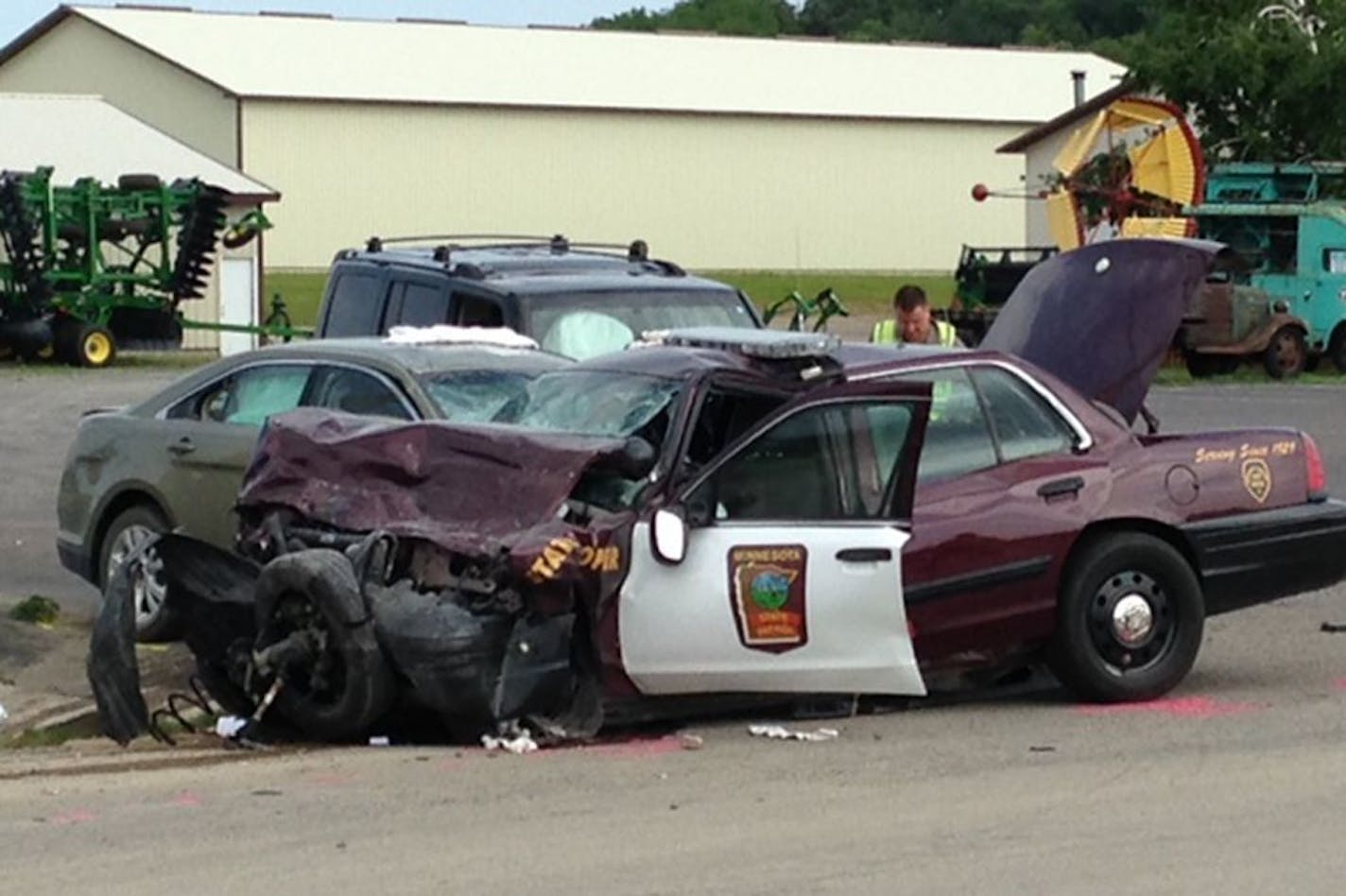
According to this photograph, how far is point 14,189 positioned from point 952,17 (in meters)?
112

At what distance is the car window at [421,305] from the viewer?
14.7m

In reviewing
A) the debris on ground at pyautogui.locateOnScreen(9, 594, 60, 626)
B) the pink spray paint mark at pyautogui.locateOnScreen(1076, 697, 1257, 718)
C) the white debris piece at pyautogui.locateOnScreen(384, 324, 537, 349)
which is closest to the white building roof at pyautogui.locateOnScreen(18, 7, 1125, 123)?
the debris on ground at pyautogui.locateOnScreen(9, 594, 60, 626)

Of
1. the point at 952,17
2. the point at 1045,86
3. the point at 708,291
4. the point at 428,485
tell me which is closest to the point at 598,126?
the point at 1045,86

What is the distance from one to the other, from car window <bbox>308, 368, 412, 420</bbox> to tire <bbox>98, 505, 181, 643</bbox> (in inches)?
40.4

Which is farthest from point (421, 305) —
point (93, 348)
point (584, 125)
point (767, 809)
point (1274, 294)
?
point (584, 125)

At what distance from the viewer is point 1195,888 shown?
7297 mm

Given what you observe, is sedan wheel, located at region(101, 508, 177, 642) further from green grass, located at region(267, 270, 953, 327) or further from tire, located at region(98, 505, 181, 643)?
green grass, located at region(267, 270, 953, 327)

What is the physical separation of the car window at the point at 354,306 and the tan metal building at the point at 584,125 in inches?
2092

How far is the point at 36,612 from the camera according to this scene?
13.6 metres

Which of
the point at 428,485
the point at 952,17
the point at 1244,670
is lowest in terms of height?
the point at 1244,670

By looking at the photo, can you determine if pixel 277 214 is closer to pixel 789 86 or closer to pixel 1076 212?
pixel 789 86

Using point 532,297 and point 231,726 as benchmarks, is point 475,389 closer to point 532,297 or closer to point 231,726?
point 532,297

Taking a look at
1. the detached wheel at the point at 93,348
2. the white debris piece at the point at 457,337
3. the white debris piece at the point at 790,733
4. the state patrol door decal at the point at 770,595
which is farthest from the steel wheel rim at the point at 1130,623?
the detached wheel at the point at 93,348

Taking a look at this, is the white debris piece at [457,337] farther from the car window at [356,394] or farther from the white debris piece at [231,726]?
the white debris piece at [231,726]
